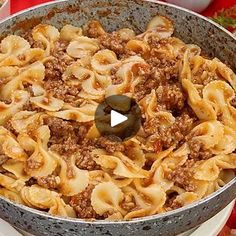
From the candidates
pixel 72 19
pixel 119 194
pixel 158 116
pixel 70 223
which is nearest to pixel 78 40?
pixel 72 19

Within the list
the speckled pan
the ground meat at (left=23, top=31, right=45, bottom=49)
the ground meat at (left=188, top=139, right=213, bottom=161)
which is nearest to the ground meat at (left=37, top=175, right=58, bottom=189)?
the speckled pan

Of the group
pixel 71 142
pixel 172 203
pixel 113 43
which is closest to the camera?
pixel 172 203

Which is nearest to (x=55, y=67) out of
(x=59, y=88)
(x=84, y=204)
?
(x=59, y=88)

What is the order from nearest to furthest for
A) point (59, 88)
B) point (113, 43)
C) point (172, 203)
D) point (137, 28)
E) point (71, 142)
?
point (172, 203) < point (71, 142) < point (59, 88) < point (113, 43) < point (137, 28)

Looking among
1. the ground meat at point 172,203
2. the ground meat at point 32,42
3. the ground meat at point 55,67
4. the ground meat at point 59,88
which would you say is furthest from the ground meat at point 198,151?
the ground meat at point 32,42

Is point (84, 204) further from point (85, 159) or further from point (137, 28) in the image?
point (137, 28)

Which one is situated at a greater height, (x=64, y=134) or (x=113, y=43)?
(x=113, y=43)

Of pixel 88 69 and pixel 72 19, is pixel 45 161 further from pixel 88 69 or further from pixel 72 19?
pixel 72 19
